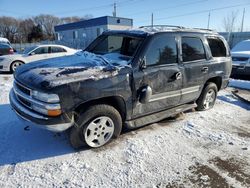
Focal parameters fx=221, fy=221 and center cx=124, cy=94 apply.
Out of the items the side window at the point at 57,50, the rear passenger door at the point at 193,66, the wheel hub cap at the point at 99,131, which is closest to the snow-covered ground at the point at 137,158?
the wheel hub cap at the point at 99,131

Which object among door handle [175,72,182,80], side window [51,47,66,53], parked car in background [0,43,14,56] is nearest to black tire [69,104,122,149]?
door handle [175,72,182,80]

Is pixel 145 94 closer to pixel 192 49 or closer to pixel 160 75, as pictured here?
pixel 160 75

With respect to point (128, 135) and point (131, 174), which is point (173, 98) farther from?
point (131, 174)

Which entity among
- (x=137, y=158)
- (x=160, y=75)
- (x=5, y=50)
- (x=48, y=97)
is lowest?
(x=137, y=158)

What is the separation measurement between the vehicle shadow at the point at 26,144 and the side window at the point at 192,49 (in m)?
2.78

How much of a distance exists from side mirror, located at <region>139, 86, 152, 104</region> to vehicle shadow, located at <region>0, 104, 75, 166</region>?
138 cm

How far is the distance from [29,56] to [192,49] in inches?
312

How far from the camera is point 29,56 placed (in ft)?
32.8

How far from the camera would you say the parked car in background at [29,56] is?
9664mm

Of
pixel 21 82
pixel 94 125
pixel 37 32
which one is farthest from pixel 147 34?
pixel 37 32

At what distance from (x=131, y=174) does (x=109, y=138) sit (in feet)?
2.80

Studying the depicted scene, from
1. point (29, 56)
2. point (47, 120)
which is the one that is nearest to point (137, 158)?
point (47, 120)

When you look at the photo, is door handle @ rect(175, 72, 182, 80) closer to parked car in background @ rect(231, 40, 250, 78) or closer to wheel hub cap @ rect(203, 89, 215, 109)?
wheel hub cap @ rect(203, 89, 215, 109)

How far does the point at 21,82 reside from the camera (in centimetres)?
326
